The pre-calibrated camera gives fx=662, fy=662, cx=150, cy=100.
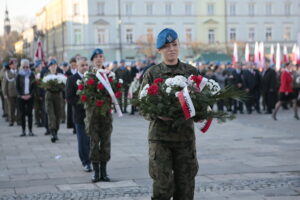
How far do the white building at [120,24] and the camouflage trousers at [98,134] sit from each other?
256 feet

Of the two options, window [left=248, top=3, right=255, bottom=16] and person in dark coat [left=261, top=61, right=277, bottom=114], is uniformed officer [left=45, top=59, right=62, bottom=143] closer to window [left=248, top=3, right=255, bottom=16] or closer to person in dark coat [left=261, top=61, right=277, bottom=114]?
person in dark coat [left=261, top=61, right=277, bottom=114]

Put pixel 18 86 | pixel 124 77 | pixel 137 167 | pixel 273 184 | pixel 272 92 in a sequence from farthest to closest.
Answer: pixel 124 77
pixel 272 92
pixel 18 86
pixel 137 167
pixel 273 184

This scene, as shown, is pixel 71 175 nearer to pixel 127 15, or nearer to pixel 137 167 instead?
pixel 137 167

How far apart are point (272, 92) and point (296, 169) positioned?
15033 millimetres

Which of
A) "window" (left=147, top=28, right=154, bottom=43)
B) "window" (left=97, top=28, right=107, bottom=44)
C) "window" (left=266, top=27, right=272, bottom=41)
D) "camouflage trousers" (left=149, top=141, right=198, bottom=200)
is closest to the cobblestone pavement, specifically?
"camouflage trousers" (left=149, top=141, right=198, bottom=200)

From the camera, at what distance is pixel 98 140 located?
1024cm

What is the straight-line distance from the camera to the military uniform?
21.5 metres

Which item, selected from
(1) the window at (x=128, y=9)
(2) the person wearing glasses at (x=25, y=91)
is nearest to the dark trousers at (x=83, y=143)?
(2) the person wearing glasses at (x=25, y=91)

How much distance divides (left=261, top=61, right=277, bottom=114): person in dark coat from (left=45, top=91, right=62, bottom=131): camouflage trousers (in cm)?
1115

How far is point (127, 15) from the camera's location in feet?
308

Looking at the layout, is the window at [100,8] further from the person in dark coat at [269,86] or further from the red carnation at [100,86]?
the red carnation at [100,86]

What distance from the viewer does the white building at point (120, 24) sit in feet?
300

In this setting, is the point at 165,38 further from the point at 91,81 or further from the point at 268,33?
the point at 268,33

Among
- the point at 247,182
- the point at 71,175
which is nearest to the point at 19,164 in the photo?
the point at 71,175
